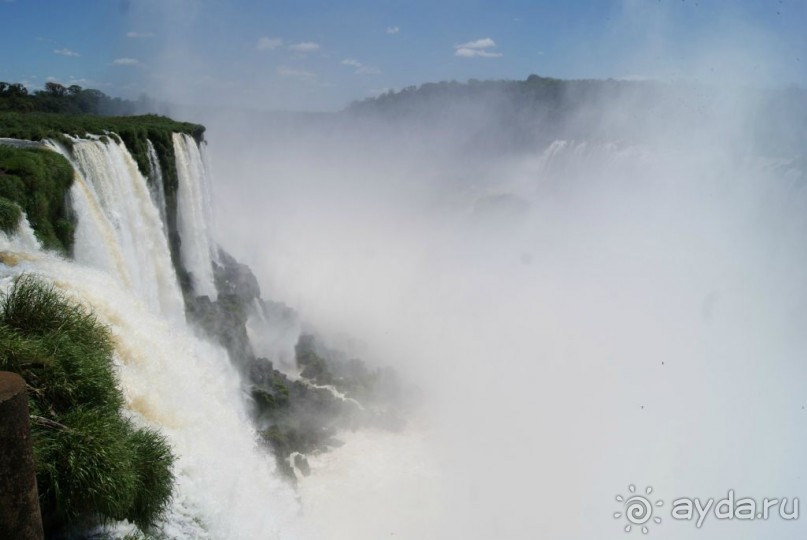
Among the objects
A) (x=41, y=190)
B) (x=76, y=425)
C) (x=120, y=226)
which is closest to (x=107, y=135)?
(x=120, y=226)

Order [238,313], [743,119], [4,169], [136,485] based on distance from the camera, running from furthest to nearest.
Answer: [743,119] → [238,313] → [4,169] → [136,485]

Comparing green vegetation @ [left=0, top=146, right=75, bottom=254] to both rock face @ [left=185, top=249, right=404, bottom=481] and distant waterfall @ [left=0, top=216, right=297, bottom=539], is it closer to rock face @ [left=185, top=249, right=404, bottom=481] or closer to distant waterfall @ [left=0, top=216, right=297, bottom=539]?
distant waterfall @ [left=0, top=216, right=297, bottom=539]

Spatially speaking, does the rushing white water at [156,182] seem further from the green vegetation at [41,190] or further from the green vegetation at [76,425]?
the green vegetation at [76,425]

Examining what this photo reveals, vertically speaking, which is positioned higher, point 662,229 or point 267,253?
point 662,229

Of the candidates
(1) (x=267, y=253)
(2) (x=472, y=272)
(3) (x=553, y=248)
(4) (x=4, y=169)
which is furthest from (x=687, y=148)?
(4) (x=4, y=169)

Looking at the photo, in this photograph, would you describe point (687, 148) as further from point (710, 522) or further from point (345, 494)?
point (345, 494)

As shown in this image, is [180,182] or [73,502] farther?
[180,182]

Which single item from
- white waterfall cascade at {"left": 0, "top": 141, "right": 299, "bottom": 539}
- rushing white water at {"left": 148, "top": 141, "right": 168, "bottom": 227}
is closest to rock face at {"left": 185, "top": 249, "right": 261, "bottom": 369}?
rushing white water at {"left": 148, "top": 141, "right": 168, "bottom": 227}

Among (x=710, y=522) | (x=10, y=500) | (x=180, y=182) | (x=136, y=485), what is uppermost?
(x=180, y=182)
